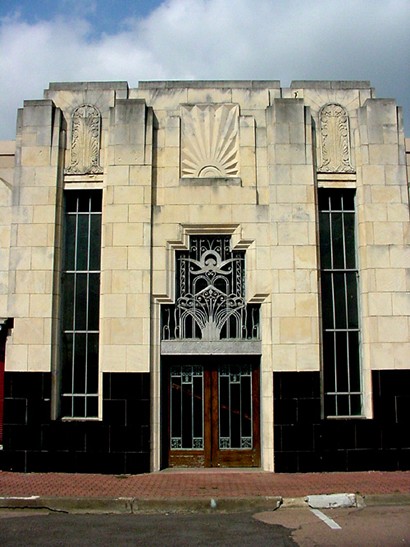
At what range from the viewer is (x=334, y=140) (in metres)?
12.5

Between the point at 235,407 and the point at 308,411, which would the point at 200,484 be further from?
the point at 308,411

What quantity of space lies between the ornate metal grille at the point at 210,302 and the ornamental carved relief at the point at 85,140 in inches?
103

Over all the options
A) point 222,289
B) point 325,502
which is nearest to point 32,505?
point 325,502

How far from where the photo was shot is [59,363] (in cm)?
1196

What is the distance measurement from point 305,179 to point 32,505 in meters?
7.64

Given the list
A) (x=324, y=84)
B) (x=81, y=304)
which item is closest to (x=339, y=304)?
(x=324, y=84)

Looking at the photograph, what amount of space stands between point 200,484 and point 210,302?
346 cm

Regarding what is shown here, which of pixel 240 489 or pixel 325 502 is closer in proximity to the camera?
pixel 325 502

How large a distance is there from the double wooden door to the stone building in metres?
0.03

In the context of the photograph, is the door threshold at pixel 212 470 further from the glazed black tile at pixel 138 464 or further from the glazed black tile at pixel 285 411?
the glazed black tile at pixel 285 411

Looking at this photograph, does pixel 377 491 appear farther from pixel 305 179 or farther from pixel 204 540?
pixel 305 179

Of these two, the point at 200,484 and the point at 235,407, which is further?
the point at 235,407

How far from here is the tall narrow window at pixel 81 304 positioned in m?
11.9

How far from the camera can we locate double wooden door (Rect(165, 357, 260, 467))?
Answer: 38.6ft
